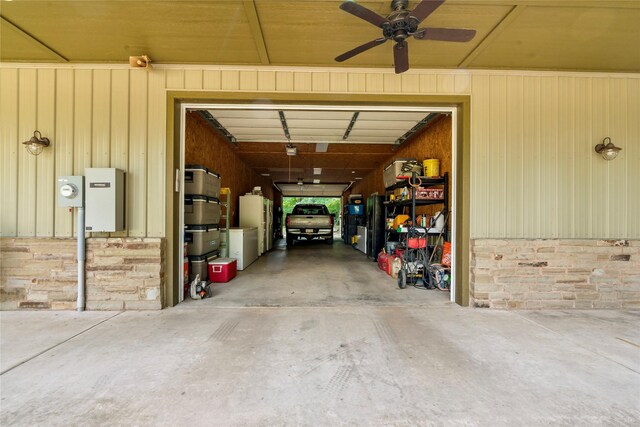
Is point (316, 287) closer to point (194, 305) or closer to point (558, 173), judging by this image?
point (194, 305)

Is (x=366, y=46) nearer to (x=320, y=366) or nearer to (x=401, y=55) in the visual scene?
(x=401, y=55)

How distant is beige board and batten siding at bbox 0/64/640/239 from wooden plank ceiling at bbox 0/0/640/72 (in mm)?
188

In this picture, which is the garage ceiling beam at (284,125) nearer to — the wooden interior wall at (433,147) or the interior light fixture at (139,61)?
the interior light fixture at (139,61)

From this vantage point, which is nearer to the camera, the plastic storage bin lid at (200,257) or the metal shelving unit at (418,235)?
the plastic storage bin lid at (200,257)

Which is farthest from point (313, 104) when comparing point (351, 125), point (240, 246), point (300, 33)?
point (240, 246)

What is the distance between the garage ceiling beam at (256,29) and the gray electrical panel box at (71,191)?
8.45 ft

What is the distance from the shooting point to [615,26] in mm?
2791

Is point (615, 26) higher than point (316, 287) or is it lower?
higher

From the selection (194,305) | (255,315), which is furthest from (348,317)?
(194,305)

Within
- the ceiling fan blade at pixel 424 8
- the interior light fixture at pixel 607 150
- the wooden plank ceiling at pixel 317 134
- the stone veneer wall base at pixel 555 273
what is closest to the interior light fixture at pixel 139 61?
the wooden plank ceiling at pixel 317 134

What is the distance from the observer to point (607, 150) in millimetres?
3574

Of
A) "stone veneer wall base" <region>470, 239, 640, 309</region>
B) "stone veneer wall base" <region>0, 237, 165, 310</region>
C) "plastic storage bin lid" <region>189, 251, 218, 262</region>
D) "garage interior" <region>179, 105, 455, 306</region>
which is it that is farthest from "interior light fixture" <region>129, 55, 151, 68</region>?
"stone veneer wall base" <region>470, 239, 640, 309</region>

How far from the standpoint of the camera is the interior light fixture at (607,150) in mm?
3552

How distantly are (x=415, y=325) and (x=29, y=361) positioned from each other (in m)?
3.44
